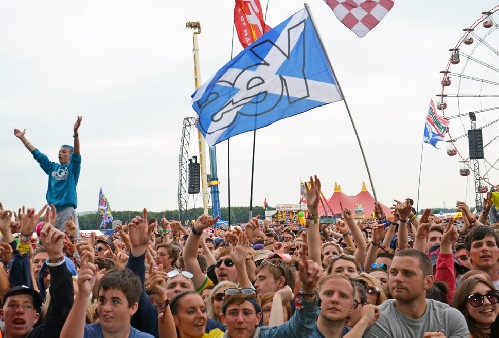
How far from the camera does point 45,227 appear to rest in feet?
14.4

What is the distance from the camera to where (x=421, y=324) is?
4.68 meters

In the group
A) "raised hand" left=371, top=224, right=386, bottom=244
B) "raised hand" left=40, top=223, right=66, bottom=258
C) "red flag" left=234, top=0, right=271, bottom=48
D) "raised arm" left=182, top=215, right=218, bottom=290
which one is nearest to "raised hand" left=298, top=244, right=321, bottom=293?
"raised hand" left=40, top=223, right=66, bottom=258

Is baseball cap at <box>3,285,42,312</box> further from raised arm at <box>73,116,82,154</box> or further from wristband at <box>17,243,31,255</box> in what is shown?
raised arm at <box>73,116,82,154</box>

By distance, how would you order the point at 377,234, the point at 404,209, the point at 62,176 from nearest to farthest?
the point at 404,209, the point at 377,234, the point at 62,176

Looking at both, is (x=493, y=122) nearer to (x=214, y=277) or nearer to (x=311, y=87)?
(x=311, y=87)

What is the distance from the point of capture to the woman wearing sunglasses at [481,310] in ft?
16.5

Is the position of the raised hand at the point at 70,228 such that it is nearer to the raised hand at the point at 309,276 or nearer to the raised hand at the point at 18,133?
the raised hand at the point at 18,133

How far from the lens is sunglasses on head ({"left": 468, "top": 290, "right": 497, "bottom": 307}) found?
5.02 m

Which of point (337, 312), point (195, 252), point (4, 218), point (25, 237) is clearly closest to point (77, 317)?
point (337, 312)

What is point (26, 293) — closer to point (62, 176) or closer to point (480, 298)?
point (480, 298)

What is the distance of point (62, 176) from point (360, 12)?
189 inches

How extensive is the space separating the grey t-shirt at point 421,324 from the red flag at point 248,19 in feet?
37.7

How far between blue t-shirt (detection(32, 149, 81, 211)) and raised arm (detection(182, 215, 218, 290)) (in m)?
2.93

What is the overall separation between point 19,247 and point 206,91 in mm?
5207
